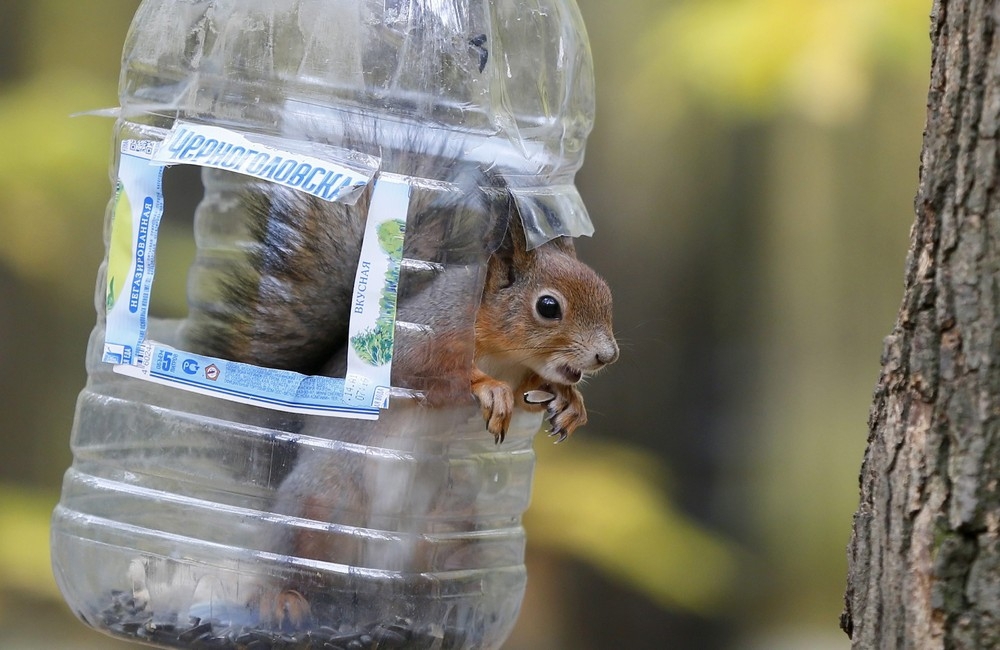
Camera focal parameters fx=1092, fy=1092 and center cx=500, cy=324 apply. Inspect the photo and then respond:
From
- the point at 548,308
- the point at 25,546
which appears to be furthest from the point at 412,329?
the point at 25,546

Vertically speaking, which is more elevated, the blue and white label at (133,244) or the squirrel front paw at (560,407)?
the blue and white label at (133,244)

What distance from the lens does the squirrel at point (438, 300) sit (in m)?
1.97

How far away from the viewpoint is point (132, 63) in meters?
2.28

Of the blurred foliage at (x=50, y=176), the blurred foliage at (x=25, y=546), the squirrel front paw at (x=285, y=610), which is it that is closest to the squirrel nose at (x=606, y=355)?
the squirrel front paw at (x=285, y=610)

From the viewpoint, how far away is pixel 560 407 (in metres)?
2.04

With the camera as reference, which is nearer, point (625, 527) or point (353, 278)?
point (353, 278)

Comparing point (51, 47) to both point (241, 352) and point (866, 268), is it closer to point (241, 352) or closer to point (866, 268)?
point (241, 352)

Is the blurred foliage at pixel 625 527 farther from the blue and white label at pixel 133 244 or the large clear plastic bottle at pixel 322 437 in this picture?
the blue and white label at pixel 133 244

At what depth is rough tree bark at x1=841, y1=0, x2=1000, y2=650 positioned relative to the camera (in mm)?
1251

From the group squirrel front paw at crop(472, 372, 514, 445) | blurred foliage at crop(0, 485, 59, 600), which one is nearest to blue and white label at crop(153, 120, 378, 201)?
squirrel front paw at crop(472, 372, 514, 445)

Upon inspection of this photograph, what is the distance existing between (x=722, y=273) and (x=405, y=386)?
7.50ft

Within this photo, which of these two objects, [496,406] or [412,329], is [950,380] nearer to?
[496,406]

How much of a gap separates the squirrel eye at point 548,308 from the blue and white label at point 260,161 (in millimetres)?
443

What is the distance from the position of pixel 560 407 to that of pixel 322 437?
448 mm
